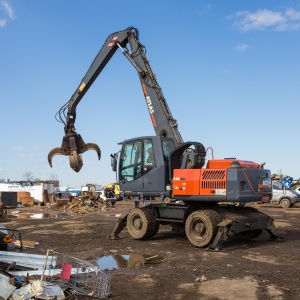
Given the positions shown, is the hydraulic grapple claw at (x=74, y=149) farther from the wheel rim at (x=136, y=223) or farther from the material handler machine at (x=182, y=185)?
the wheel rim at (x=136, y=223)

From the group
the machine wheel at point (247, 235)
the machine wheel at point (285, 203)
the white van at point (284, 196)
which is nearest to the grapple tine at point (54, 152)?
the machine wheel at point (247, 235)

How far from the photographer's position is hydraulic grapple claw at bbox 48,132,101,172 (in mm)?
16078

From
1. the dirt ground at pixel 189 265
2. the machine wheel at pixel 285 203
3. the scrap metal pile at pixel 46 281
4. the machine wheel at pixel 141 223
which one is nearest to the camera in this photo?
the scrap metal pile at pixel 46 281

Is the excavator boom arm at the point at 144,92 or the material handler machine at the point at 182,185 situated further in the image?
the excavator boom arm at the point at 144,92

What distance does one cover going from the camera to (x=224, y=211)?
12047 mm

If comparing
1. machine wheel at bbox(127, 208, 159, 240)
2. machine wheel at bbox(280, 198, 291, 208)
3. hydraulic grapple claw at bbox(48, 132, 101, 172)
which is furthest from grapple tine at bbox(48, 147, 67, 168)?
machine wheel at bbox(280, 198, 291, 208)

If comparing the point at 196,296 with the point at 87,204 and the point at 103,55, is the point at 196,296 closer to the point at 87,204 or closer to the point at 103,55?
the point at 103,55

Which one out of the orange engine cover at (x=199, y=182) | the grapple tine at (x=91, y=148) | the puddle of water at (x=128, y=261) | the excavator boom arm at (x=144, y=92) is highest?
the excavator boom arm at (x=144, y=92)

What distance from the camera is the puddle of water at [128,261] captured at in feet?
31.2

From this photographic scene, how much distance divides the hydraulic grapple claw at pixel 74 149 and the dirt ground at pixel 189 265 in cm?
272

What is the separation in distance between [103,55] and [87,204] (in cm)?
1928

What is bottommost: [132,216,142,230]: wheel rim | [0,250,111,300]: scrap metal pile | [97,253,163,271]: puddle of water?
[97,253,163,271]: puddle of water

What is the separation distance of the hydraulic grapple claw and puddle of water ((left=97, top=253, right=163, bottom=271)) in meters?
5.94

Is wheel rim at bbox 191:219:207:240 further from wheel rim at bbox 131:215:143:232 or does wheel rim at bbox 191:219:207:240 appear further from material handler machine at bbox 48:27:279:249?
wheel rim at bbox 131:215:143:232
